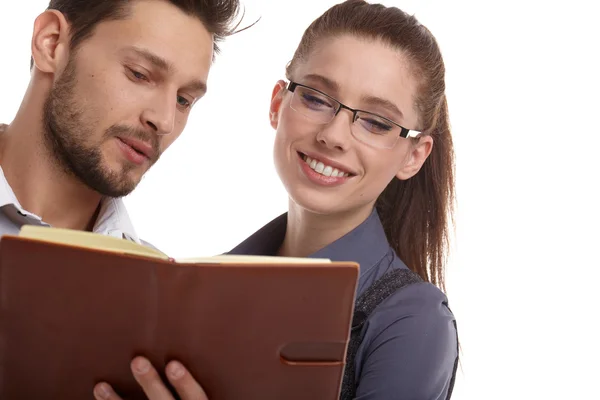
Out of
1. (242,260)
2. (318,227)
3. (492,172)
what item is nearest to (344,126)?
(318,227)

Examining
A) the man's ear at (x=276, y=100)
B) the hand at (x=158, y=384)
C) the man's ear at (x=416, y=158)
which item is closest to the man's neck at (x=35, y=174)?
the man's ear at (x=276, y=100)

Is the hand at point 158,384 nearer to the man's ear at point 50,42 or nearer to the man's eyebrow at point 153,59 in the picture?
the man's eyebrow at point 153,59

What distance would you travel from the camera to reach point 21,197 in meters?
2.27

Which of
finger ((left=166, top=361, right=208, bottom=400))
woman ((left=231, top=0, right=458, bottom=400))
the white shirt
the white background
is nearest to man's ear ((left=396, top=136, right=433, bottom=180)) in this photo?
woman ((left=231, top=0, right=458, bottom=400))

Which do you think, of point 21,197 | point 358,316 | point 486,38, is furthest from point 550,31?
point 21,197

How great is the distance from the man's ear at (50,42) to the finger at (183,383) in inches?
45.3

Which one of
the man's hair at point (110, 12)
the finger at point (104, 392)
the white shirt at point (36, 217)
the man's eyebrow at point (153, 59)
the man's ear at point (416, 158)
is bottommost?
the finger at point (104, 392)

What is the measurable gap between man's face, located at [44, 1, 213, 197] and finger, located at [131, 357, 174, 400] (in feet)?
2.88

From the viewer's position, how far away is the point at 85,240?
1523mm

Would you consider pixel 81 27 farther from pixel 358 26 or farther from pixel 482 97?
pixel 482 97

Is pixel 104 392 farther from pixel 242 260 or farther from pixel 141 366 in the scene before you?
pixel 242 260

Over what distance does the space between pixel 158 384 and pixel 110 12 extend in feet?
4.00

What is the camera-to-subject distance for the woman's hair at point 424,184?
94.3 inches

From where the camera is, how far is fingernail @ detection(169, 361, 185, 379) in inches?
60.7
